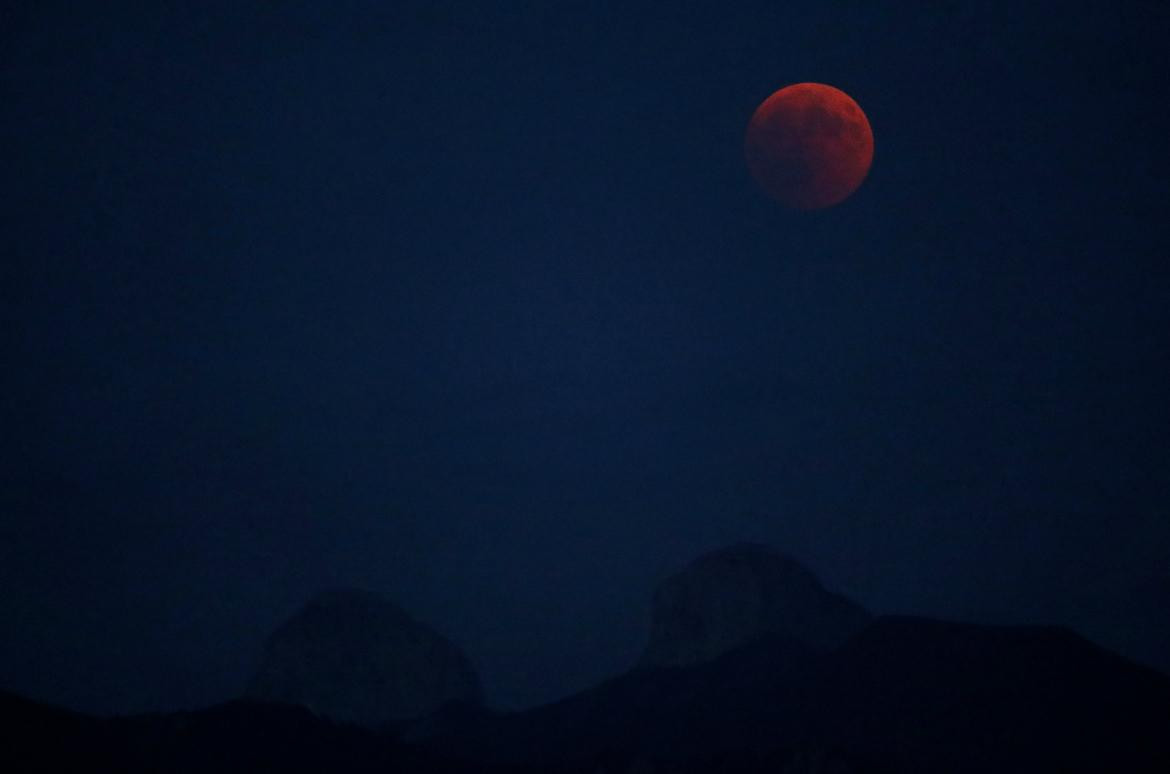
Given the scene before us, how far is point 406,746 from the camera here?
Result: 154 ft

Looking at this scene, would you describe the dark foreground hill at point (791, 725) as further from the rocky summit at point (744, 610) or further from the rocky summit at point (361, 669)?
the rocky summit at point (361, 669)

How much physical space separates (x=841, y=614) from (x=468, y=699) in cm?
4144

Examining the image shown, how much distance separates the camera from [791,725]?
56469mm

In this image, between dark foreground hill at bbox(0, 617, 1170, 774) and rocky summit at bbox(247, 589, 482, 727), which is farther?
rocky summit at bbox(247, 589, 482, 727)

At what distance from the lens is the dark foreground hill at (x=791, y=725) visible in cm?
4009

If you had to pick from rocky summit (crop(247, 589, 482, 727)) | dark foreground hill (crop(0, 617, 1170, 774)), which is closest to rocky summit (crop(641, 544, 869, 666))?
dark foreground hill (crop(0, 617, 1170, 774))

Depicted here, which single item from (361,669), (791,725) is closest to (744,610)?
(791,725)

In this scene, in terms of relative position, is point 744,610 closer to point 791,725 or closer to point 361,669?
point 791,725

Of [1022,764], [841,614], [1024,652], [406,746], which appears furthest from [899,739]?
[841,614]

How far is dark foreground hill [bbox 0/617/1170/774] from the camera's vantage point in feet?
132

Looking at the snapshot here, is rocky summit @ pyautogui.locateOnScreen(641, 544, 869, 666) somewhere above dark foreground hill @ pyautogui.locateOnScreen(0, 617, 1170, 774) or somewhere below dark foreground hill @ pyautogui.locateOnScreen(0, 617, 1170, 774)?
above

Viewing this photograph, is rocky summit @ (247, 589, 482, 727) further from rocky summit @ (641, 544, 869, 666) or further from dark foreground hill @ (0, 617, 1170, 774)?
rocky summit @ (641, 544, 869, 666)

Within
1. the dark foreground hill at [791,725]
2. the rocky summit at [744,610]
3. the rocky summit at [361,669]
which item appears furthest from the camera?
the rocky summit at [361,669]

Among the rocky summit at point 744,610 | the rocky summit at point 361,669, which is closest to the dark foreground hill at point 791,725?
the rocky summit at point 744,610
